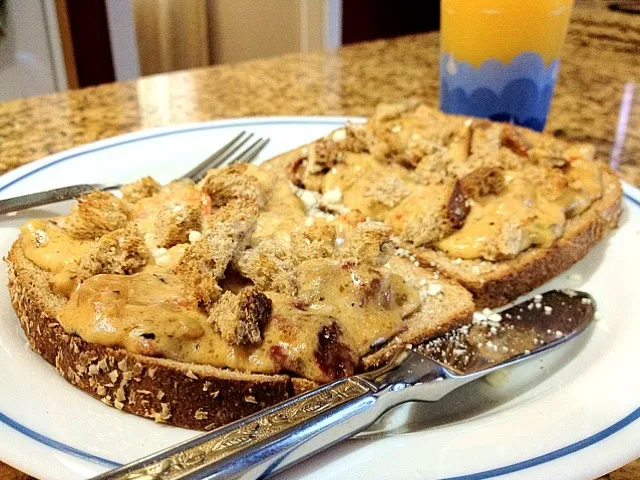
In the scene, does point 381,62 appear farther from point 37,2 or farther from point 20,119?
point 37,2

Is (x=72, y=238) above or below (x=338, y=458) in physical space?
above

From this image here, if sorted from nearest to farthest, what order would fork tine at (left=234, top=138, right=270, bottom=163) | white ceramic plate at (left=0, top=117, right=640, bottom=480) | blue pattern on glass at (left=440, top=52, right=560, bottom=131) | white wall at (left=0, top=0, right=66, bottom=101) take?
white ceramic plate at (left=0, top=117, right=640, bottom=480)
fork tine at (left=234, top=138, right=270, bottom=163)
blue pattern on glass at (left=440, top=52, right=560, bottom=131)
white wall at (left=0, top=0, right=66, bottom=101)

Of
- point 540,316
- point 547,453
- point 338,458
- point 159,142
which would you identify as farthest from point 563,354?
point 159,142

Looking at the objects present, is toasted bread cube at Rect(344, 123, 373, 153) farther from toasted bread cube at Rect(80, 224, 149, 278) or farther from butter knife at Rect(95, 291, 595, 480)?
toasted bread cube at Rect(80, 224, 149, 278)

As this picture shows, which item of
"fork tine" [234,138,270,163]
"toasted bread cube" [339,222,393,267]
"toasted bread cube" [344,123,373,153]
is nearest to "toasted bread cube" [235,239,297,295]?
"toasted bread cube" [339,222,393,267]

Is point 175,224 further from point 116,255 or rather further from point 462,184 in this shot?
point 462,184

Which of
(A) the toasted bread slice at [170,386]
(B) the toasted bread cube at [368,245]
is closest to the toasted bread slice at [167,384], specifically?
(A) the toasted bread slice at [170,386]

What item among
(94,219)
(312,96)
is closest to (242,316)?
(94,219)
